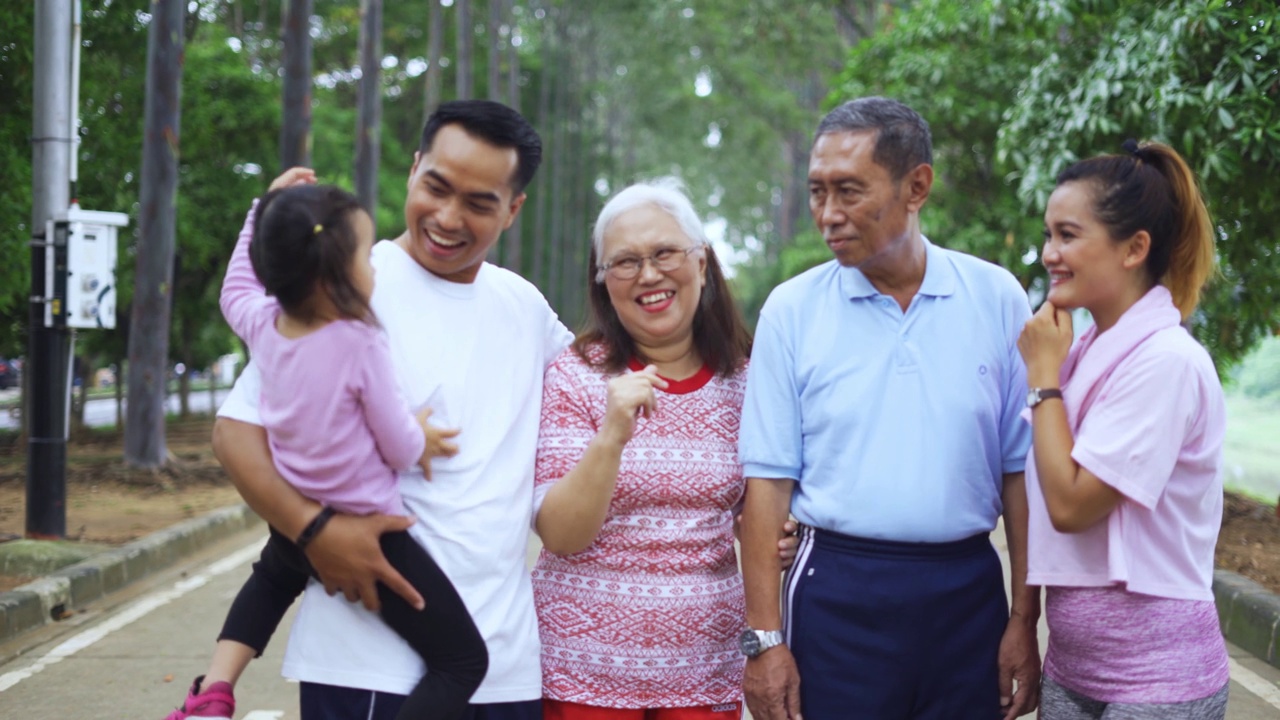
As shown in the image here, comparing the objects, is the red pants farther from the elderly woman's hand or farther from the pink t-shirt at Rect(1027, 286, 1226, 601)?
the pink t-shirt at Rect(1027, 286, 1226, 601)

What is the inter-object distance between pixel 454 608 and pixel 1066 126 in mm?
7280

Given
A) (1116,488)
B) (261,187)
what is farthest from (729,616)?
(261,187)

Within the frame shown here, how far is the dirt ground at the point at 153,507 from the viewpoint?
836 centimetres

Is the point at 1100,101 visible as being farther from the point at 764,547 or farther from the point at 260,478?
the point at 260,478

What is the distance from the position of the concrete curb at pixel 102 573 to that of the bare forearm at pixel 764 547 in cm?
489

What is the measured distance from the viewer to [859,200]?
9.08ft

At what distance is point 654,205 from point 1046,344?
882 mm

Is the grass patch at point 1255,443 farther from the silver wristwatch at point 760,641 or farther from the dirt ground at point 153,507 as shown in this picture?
the silver wristwatch at point 760,641

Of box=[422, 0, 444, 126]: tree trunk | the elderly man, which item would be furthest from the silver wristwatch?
box=[422, 0, 444, 126]: tree trunk

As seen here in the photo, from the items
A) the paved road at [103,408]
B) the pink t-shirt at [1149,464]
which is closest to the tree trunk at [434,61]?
the paved road at [103,408]

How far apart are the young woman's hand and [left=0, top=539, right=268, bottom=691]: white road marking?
4654 mm

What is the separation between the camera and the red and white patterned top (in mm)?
2814

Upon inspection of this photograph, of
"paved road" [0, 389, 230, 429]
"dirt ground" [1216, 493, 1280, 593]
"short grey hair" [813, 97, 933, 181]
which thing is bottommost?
"paved road" [0, 389, 230, 429]

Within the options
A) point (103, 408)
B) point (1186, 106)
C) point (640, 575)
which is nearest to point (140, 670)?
point (640, 575)
